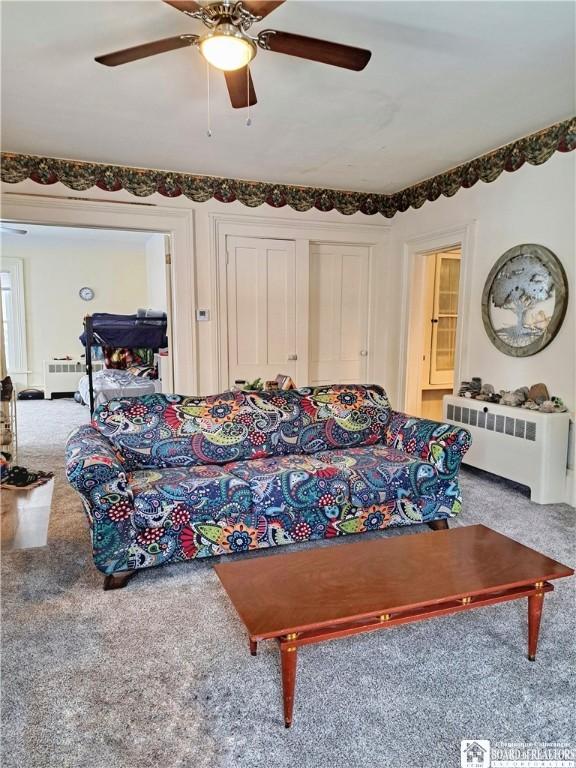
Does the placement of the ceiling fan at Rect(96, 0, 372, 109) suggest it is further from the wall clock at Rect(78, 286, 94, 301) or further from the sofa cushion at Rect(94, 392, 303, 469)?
the wall clock at Rect(78, 286, 94, 301)

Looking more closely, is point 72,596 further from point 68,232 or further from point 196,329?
point 68,232

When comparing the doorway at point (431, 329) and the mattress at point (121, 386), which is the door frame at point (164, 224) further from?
the doorway at point (431, 329)

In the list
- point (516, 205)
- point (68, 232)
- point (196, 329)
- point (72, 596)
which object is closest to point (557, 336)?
point (516, 205)

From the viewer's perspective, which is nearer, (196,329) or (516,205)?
(516,205)

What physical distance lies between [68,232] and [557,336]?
21.2ft

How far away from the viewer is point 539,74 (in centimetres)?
275

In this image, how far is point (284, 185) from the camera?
503 cm

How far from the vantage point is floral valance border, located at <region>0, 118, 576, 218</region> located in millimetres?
3738

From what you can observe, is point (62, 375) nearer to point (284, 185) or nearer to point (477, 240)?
point (284, 185)

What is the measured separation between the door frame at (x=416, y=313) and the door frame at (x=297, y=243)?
0.40 meters

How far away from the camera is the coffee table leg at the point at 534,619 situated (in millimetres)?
1818

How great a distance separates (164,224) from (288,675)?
4.12 m

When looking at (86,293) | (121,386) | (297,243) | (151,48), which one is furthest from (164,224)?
(86,293)

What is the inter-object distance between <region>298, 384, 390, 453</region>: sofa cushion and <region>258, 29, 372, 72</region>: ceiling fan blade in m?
1.98
